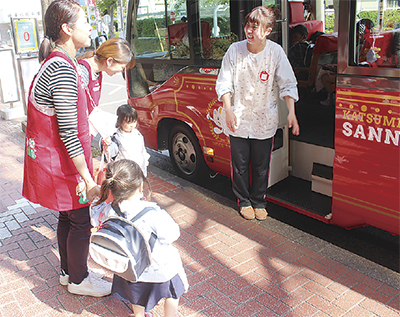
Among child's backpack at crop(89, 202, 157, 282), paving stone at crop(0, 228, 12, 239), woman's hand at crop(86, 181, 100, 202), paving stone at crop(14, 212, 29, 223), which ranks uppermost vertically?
woman's hand at crop(86, 181, 100, 202)

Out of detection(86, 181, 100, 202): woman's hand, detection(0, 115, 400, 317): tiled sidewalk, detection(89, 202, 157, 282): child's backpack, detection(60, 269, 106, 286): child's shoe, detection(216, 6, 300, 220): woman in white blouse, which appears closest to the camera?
detection(89, 202, 157, 282): child's backpack

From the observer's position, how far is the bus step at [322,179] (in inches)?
158

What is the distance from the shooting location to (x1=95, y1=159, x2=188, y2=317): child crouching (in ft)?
7.36

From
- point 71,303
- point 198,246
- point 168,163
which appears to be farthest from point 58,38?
point 168,163

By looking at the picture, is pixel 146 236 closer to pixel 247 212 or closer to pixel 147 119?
pixel 247 212

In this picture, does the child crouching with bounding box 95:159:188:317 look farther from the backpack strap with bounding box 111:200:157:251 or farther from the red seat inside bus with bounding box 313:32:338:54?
the red seat inside bus with bounding box 313:32:338:54

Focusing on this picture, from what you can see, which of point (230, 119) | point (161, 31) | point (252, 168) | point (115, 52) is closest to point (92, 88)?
point (115, 52)

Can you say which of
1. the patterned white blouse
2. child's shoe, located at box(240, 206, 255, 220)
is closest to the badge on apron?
the patterned white blouse

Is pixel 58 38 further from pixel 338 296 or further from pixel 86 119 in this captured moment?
pixel 338 296

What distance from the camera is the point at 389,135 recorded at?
2.95 metres

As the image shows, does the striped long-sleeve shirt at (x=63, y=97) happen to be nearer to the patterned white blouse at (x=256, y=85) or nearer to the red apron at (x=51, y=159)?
the red apron at (x=51, y=159)

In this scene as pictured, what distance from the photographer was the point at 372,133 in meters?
3.06

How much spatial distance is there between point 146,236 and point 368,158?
6.23 ft

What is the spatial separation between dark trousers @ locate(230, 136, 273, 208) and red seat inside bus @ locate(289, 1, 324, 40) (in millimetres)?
3304
